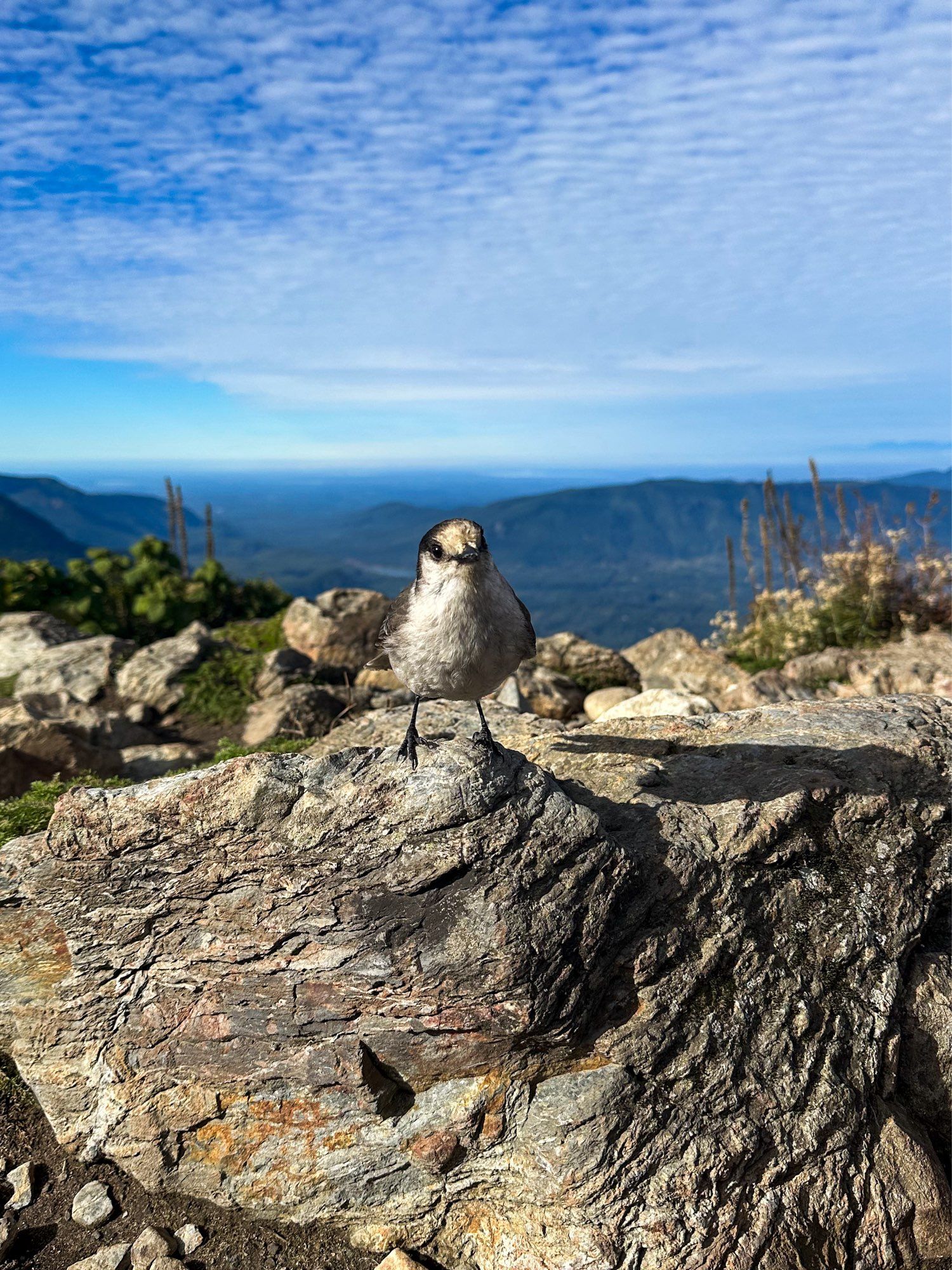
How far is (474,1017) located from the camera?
4395 mm

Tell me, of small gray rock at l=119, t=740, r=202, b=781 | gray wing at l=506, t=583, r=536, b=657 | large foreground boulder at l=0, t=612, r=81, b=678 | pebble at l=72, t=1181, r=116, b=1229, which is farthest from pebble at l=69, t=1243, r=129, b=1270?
large foreground boulder at l=0, t=612, r=81, b=678

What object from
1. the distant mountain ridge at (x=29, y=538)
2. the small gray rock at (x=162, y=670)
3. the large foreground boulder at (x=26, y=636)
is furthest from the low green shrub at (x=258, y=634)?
the distant mountain ridge at (x=29, y=538)

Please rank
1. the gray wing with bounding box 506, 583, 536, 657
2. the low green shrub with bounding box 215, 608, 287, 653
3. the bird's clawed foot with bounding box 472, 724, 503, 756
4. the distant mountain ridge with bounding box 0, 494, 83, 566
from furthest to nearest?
the distant mountain ridge with bounding box 0, 494, 83, 566 < the low green shrub with bounding box 215, 608, 287, 653 < the gray wing with bounding box 506, 583, 536, 657 < the bird's clawed foot with bounding box 472, 724, 503, 756

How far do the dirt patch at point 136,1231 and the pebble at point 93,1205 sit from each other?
36 millimetres

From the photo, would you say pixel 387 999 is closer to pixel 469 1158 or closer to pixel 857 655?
pixel 469 1158

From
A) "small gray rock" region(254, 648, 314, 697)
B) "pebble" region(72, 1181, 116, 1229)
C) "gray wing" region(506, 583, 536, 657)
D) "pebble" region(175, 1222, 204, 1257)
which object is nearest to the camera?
"pebble" region(175, 1222, 204, 1257)

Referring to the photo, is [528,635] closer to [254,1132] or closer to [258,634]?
[254,1132]

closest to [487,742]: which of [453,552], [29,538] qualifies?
[453,552]

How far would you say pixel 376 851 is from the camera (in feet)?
15.0

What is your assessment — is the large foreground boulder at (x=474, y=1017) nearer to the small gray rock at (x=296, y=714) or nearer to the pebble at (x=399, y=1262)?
the pebble at (x=399, y=1262)

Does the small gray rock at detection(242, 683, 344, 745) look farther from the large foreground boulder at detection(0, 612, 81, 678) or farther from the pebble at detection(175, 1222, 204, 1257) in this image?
the large foreground boulder at detection(0, 612, 81, 678)

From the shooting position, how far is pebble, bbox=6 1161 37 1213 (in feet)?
16.0

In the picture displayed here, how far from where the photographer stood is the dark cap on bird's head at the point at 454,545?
14.6ft

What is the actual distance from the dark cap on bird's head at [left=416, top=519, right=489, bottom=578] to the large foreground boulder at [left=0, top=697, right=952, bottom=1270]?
4.04 feet
